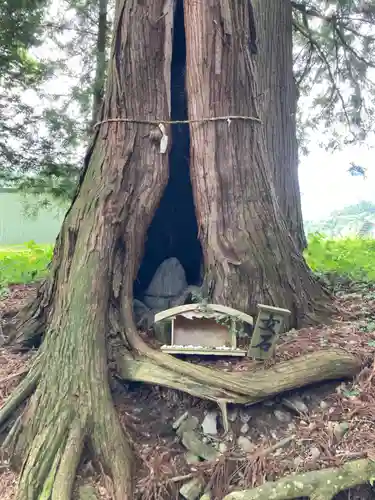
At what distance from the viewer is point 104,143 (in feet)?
11.3

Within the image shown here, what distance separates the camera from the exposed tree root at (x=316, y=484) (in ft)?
7.22

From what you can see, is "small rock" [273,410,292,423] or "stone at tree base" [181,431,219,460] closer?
"stone at tree base" [181,431,219,460]

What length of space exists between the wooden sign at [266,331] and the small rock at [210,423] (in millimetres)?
419

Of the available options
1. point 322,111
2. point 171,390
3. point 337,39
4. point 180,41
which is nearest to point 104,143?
point 180,41

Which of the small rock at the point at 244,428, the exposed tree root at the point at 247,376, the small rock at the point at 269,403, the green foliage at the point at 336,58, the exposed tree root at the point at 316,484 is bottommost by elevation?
the exposed tree root at the point at 316,484

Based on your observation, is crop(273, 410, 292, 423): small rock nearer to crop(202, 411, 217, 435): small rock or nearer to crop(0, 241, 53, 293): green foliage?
crop(202, 411, 217, 435): small rock

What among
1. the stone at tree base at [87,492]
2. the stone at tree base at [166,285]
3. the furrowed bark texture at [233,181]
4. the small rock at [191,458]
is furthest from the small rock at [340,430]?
the stone at tree base at [166,285]

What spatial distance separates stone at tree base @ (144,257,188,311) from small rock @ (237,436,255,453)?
1.20 m

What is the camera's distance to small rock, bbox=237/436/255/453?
2492 mm

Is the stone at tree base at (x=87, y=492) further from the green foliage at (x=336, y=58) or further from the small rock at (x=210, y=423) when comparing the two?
the green foliage at (x=336, y=58)

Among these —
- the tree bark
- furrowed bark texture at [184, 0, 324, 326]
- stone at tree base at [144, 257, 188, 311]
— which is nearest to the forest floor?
furrowed bark texture at [184, 0, 324, 326]

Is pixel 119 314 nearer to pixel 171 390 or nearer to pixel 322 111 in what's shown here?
pixel 171 390

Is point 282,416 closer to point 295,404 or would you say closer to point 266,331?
point 295,404

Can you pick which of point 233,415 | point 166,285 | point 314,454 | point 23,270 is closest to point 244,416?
point 233,415
